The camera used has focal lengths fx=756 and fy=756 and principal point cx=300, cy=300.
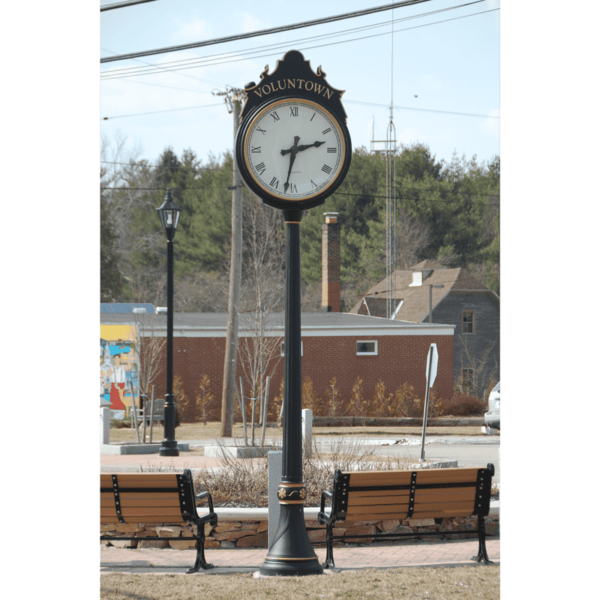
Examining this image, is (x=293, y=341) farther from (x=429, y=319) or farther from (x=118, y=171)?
(x=118, y=171)

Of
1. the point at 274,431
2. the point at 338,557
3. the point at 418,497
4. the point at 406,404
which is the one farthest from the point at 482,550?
the point at 406,404

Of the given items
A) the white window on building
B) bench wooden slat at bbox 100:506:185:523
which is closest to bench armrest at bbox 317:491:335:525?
bench wooden slat at bbox 100:506:185:523

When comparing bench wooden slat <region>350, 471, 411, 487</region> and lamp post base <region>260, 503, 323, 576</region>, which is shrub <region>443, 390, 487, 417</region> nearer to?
bench wooden slat <region>350, 471, 411, 487</region>

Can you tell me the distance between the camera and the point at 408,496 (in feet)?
21.2

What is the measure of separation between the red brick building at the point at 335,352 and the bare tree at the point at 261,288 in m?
0.34

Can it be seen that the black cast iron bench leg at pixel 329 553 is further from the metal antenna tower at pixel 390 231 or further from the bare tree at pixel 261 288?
the metal antenna tower at pixel 390 231

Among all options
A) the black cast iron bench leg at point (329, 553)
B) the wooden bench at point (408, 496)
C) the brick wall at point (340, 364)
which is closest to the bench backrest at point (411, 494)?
the wooden bench at point (408, 496)

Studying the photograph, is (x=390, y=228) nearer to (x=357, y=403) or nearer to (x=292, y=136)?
(x=357, y=403)

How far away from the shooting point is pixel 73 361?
18.6 feet

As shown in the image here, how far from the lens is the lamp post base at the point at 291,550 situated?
5.61m

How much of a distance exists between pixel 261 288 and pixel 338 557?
19632 millimetres

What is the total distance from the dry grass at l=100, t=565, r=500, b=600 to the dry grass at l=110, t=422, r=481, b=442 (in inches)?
566

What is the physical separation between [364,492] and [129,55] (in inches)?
293

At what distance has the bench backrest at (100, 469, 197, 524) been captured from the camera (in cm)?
623
